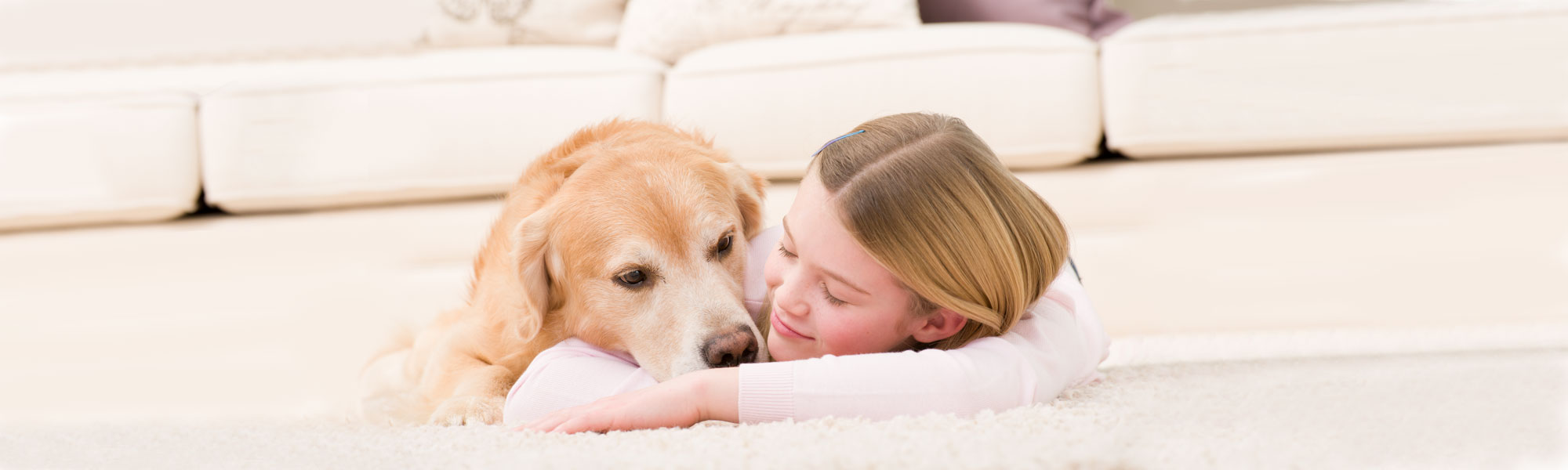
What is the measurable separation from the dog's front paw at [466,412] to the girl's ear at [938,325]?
1.99ft

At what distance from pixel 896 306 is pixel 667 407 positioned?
304mm

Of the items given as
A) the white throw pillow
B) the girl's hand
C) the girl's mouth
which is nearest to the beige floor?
the white throw pillow

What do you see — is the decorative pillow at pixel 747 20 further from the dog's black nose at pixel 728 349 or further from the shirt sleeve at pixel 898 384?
the shirt sleeve at pixel 898 384

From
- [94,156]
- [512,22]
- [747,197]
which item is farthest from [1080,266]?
[94,156]

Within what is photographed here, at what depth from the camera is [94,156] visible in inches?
92.7

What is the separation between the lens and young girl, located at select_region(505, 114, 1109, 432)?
3.74ft

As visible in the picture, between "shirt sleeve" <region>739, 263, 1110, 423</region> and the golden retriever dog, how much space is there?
269 millimetres

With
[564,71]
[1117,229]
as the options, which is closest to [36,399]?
[564,71]

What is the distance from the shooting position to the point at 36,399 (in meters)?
2.22

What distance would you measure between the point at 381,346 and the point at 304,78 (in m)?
0.69

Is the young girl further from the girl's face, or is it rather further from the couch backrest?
the couch backrest

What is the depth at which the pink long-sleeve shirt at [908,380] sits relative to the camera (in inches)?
44.4

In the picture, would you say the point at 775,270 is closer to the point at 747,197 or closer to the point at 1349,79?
the point at 747,197

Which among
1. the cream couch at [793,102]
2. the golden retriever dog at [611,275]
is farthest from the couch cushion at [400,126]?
the golden retriever dog at [611,275]
